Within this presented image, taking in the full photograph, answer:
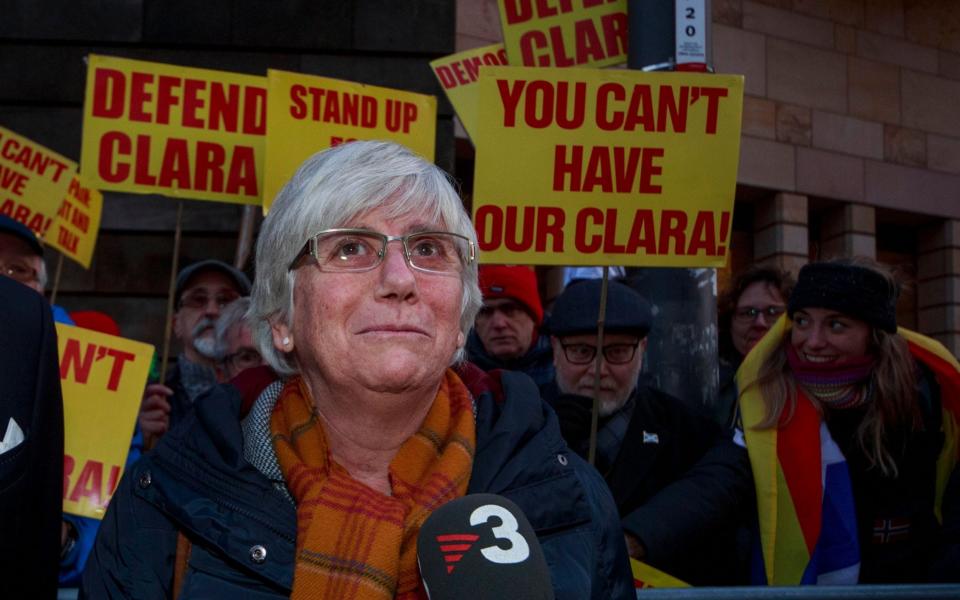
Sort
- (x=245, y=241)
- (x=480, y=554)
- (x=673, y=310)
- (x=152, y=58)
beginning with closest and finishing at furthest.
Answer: (x=480, y=554), (x=673, y=310), (x=245, y=241), (x=152, y=58)

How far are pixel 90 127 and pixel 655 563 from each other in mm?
2774

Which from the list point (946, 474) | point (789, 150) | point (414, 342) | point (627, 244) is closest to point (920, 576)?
point (946, 474)

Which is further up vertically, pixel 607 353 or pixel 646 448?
pixel 607 353

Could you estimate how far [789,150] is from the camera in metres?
11.5

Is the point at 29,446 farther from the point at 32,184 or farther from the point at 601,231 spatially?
the point at 32,184

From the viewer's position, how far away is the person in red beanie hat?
15.4 feet

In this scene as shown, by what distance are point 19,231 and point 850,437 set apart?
287 centimetres

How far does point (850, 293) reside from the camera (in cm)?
345

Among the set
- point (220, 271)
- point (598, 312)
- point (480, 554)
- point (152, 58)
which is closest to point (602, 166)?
point (598, 312)

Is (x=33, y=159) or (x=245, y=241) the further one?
(x=245, y=241)

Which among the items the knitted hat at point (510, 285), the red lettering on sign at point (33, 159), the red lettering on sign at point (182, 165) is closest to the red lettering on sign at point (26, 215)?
the red lettering on sign at point (33, 159)

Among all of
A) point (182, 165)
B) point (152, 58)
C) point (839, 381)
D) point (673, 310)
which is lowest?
point (839, 381)

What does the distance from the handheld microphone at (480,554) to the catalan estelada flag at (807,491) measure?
2024mm

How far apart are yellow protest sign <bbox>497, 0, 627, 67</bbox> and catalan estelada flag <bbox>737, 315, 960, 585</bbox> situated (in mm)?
1624
